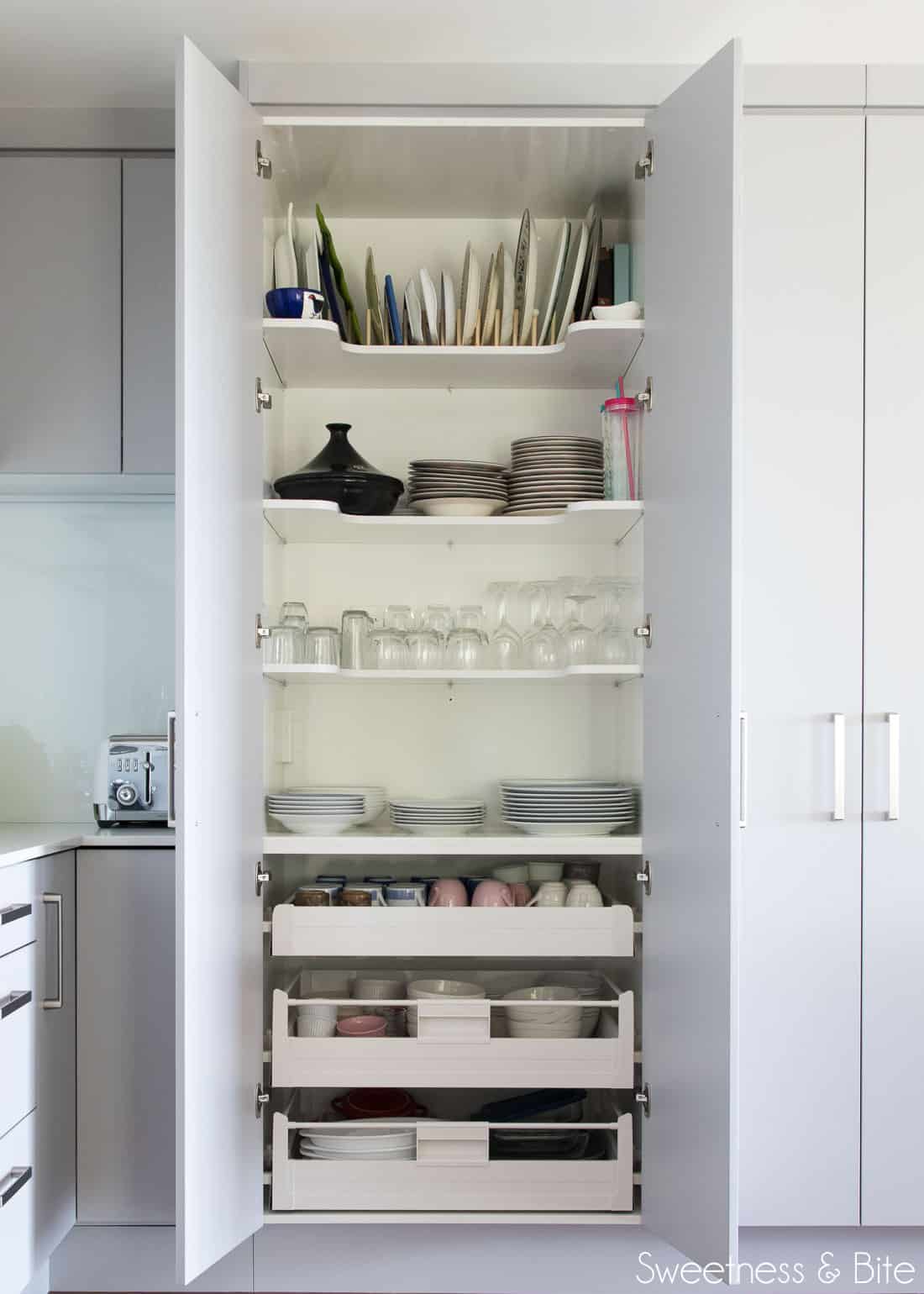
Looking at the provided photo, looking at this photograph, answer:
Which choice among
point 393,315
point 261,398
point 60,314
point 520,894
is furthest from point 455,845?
point 60,314

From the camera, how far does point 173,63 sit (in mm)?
2285

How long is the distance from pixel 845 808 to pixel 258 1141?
1296mm

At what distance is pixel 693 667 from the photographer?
1.86 metres

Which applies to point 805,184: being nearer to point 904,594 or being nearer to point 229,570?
point 904,594

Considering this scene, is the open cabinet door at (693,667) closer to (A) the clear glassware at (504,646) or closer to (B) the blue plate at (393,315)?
(A) the clear glassware at (504,646)

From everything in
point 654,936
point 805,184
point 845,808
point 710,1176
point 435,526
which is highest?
point 805,184

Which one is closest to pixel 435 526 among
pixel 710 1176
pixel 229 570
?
pixel 229 570

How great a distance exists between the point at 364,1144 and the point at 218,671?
1.01m

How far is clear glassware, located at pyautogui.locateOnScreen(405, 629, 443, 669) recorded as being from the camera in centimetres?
229

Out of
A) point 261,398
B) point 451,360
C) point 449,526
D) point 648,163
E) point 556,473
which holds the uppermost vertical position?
point 648,163

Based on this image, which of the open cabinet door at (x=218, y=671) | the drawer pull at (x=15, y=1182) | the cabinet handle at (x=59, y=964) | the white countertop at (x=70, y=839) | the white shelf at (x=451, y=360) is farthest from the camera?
the white shelf at (x=451, y=360)

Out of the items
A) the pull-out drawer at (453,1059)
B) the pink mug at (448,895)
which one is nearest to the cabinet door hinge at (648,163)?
the pink mug at (448,895)

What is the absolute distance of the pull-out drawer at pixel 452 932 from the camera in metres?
2.14

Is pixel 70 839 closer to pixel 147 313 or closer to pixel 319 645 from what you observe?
pixel 319 645
